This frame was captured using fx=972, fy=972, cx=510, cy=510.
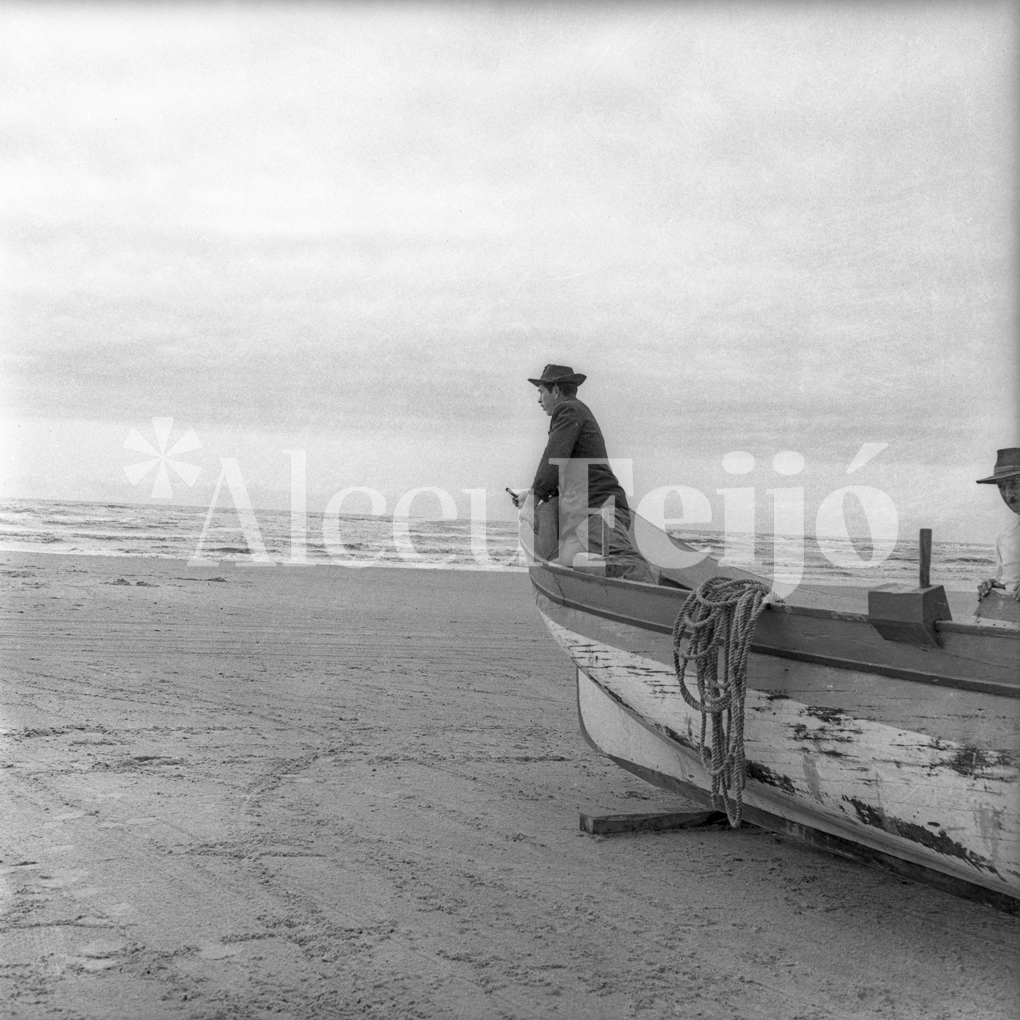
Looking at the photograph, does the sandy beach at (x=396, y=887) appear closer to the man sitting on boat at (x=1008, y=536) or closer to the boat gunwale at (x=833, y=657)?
the boat gunwale at (x=833, y=657)

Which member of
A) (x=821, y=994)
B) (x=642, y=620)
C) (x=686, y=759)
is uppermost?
(x=642, y=620)

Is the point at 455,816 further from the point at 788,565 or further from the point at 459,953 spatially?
the point at 788,565

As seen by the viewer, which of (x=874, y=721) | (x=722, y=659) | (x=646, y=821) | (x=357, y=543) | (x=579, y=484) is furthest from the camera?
(x=357, y=543)

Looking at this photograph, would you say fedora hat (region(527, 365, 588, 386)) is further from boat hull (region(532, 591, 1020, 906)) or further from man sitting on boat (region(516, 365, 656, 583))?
boat hull (region(532, 591, 1020, 906))

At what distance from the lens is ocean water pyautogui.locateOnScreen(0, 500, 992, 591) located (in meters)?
20.6

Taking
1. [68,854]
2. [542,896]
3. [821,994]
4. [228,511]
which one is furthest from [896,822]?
[228,511]

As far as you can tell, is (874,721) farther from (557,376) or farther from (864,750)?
(557,376)

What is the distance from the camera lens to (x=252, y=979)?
267cm

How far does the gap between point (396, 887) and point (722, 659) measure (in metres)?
1.38

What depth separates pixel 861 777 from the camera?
2.91m

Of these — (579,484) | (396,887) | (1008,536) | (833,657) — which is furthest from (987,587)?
(396,887)

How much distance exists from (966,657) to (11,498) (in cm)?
3405

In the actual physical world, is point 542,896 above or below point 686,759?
below

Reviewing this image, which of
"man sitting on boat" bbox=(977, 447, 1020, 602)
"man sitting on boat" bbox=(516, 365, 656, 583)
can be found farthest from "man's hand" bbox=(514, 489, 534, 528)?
"man sitting on boat" bbox=(977, 447, 1020, 602)
